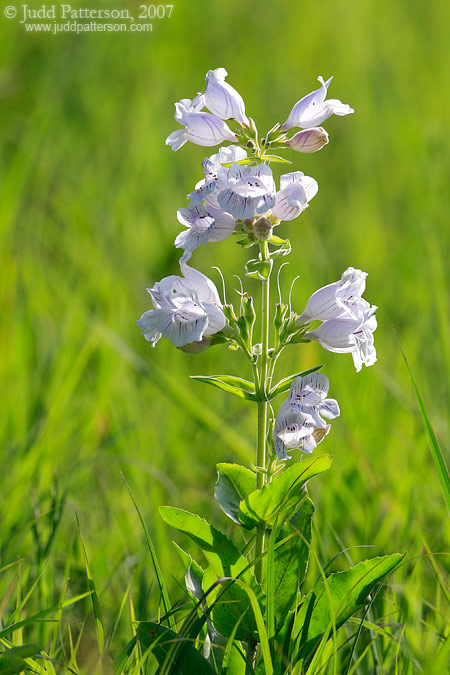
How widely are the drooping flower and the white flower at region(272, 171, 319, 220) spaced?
0.35 metres

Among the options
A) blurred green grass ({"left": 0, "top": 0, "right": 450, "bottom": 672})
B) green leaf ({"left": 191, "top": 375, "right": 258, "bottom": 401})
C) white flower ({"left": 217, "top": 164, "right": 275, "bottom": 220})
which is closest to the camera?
white flower ({"left": 217, "top": 164, "right": 275, "bottom": 220})

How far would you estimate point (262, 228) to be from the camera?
60.4 inches

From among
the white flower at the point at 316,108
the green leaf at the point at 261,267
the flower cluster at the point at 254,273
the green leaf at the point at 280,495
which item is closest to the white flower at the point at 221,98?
the flower cluster at the point at 254,273

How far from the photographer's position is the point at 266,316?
1.53 metres

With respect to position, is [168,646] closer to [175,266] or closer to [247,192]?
[247,192]

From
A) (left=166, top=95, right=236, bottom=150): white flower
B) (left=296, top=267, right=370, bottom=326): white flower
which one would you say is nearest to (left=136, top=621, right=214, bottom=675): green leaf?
(left=296, top=267, right=370, bottom=326): white flower

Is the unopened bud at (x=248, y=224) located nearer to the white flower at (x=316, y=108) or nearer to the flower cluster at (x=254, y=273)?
the flower cluster at (x=254, y=273)

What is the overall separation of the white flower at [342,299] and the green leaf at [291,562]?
0.40m

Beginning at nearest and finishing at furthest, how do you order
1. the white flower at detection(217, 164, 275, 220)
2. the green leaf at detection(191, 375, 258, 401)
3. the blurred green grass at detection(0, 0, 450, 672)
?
the white flower at detection(217, 164, 275, 220) < the green leaf at detection(191, 375, 258, 401) < the blurred green grass at detection(0, 0, 450, 672)

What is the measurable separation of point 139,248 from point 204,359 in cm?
93

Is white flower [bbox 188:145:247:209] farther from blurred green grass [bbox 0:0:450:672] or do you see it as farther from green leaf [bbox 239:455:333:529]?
blurred green grass [bbox 0:0:450:672]

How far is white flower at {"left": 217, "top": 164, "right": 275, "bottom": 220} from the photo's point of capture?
1.45 metres

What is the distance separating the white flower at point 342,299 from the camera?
5.22 feet

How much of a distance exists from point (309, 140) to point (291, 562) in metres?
0.91
